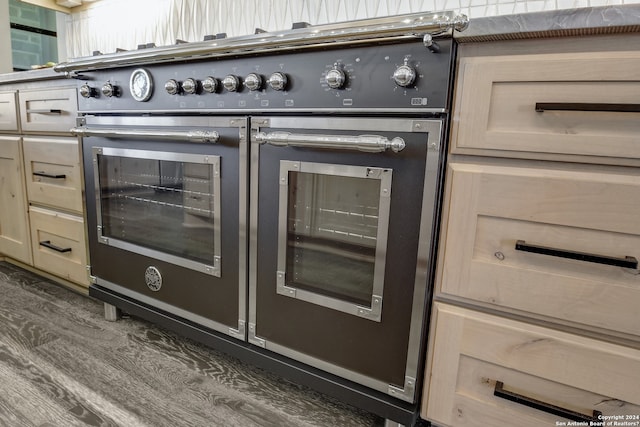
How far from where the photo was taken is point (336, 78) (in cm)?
78

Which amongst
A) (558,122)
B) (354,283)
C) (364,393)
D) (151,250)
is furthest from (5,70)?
(558,122)

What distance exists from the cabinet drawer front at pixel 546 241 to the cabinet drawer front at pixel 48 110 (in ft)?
4.31

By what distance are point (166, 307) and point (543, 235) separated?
1038mm

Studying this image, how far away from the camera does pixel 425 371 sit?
2.69 feet

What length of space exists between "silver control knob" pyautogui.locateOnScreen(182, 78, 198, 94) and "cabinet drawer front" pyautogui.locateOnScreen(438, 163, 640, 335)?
0.68m

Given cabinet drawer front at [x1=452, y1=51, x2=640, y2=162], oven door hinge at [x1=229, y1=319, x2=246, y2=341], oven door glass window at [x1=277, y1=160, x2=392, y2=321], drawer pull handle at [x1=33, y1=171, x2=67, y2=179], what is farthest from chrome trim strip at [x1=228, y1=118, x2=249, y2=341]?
drawer pull handle at [x1=33, y1=171, x2=67, y2=179]

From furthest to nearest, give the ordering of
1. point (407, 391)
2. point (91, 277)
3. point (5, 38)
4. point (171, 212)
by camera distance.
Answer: point (5, 38) < point (91, 277) < point (171, 212) < point (407, 391)

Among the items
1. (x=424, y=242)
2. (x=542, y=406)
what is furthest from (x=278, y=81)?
(x=542, y=406)

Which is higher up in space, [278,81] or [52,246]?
[278,81]

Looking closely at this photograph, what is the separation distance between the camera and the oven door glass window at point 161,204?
1.06 meters

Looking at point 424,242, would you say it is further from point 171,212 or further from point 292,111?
point 171,212

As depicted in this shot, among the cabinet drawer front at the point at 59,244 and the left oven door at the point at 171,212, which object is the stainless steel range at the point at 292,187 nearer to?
the left oven door at the point at 171,212

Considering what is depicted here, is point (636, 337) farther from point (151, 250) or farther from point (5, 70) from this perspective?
point (5, 70)

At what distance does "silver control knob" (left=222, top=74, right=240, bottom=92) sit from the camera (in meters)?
0.92
